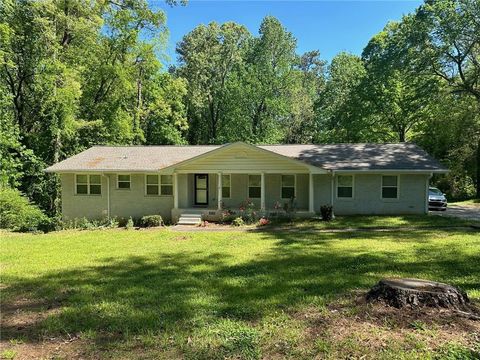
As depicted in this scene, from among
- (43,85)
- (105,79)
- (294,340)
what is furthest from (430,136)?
(294,340)

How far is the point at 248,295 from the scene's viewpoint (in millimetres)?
6477

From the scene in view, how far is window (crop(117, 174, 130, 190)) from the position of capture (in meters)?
20.6

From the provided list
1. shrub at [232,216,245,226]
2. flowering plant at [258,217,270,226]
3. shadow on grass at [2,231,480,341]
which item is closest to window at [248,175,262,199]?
flowering plant at [258,217,270,226]

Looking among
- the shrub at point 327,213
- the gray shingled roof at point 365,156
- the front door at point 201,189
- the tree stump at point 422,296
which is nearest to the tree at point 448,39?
the gray shingled roof at point 365,156

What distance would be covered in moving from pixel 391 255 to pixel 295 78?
104 feet

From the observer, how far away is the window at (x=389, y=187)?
63.0ft

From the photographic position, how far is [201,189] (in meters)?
21.0

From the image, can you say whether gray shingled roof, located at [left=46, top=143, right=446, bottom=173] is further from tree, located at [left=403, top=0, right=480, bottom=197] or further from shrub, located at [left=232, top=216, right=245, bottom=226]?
tree, located at [left=403, top=0, right=480, bottom=197]

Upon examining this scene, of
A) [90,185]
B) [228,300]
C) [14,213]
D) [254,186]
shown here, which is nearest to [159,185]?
[90,185]

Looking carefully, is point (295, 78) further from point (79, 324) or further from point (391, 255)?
point (79, 324)

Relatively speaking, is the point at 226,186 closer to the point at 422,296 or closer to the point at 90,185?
the point at 90,185

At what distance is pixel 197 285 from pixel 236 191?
1356 cm

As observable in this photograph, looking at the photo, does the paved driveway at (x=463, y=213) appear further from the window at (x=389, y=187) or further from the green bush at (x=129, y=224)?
the green bush at (x=129, y=224)

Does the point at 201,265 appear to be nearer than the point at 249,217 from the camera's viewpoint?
Yes
